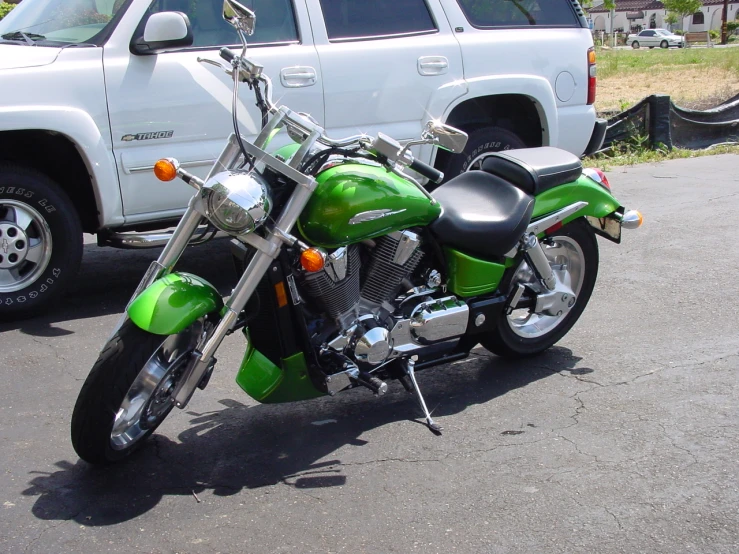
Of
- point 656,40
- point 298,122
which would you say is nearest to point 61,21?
point 298,122

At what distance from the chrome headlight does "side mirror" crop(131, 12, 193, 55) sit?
194 cm

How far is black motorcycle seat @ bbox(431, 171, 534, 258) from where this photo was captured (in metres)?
4.14

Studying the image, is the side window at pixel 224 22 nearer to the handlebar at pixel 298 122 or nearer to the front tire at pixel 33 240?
the front tire at pixel 33 240

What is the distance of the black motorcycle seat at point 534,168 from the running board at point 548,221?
5.4 inches

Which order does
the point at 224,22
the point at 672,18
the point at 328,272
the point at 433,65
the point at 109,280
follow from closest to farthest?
the point at 328,272
the point at 224,22
the point at 109,280
the point at 433,65
the point at 672,18

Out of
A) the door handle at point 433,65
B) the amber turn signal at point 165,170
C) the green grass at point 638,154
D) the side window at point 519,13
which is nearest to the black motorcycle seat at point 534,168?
the amber turn signal at point 165,170

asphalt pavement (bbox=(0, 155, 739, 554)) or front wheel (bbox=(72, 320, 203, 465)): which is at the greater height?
front wheel (bbox=(72, 320, 203, 465))

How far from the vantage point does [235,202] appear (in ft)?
10.9

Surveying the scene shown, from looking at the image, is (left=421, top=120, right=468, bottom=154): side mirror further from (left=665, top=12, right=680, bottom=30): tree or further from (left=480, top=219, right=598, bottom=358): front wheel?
(left=665, top=12, right=680, bottom=30): tree

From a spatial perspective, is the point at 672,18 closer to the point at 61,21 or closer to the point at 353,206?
the point at 61,21

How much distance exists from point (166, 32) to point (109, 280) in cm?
196

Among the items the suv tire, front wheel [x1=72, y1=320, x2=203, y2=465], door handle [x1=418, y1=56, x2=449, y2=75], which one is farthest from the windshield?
front wheel [x1=72, y1=320, x2=203, y2=465]

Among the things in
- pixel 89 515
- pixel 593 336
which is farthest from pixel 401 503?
pixel 593 336

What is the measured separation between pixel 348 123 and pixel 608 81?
61.6 feet
